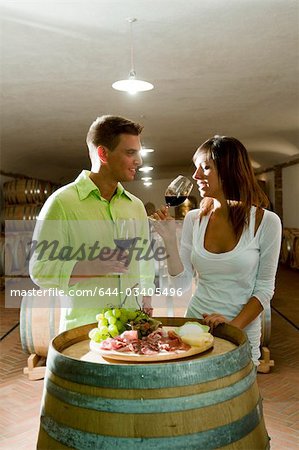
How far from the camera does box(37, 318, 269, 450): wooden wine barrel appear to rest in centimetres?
124

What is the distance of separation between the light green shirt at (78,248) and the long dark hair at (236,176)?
494 mm

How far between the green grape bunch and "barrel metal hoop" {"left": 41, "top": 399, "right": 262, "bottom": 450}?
323 mm

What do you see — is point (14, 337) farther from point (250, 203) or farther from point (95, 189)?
point (250, 203)

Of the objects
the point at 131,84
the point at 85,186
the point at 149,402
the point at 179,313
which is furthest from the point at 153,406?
the point at 131,84

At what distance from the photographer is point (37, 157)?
516 inches

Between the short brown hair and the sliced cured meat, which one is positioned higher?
the short brown hair

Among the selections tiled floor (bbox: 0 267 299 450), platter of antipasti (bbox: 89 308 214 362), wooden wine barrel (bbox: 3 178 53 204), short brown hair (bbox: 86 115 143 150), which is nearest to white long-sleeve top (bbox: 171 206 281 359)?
platter of antipasti (bbox: 89 308 214 362)

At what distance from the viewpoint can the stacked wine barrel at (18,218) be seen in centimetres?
956

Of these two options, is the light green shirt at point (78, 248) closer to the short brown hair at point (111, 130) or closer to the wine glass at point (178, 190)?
the short brown hair at point (111, 130)

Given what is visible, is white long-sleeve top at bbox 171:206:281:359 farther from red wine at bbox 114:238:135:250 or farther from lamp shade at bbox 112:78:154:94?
lamp shade at bbox 112:78:154:94

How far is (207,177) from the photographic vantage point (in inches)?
74.5

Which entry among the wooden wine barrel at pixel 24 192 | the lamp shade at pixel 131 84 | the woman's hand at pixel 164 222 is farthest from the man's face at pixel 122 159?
the wooden wine barrel at pixel 24 192

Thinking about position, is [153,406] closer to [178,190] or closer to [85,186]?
[85,186]

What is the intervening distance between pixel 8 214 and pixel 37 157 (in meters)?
2.76
